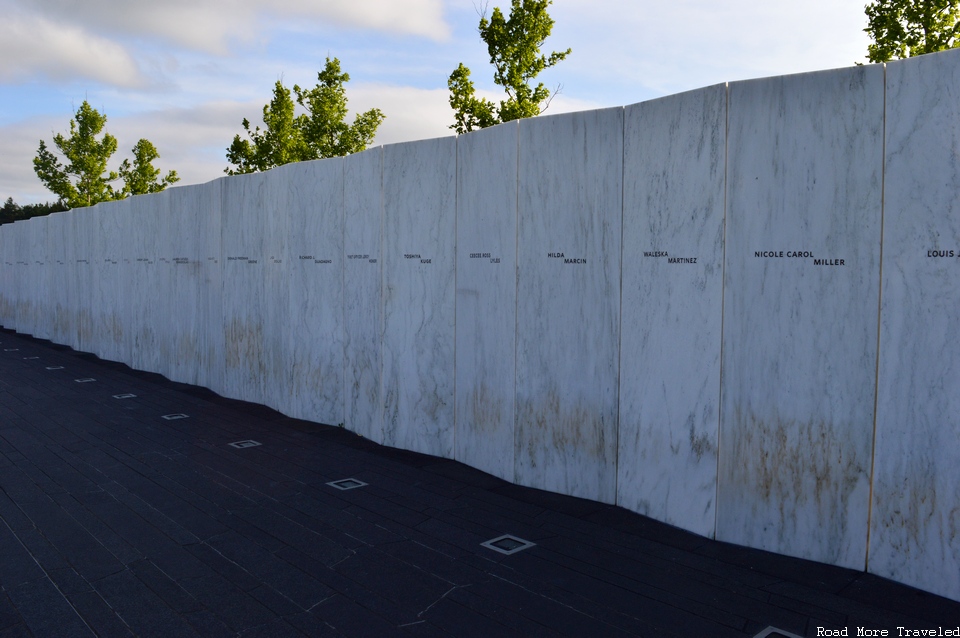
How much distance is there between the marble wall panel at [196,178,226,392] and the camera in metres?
11.4

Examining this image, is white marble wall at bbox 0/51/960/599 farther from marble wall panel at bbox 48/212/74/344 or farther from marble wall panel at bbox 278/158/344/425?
marble wall panel at bbox 48/212/74/344

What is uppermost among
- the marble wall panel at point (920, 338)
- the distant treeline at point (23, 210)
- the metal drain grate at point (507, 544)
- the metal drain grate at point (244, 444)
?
the distant treeline at point (23, 210)

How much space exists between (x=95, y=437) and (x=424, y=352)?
14.0 ft

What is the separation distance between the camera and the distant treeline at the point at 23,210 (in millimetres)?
56438

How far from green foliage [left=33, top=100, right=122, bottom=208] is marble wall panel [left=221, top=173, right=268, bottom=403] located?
33.3 meters

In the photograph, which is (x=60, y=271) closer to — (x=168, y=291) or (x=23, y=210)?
(x=168, y=291)

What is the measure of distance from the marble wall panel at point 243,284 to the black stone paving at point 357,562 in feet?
10.4

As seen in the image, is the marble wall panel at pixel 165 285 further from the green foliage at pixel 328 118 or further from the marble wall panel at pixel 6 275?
the green foliage at pixel 328 118

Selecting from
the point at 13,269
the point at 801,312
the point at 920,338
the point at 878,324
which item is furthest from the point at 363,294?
the point at 13,269

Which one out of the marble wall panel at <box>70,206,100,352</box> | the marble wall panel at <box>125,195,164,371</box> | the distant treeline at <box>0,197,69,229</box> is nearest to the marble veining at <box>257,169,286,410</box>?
the marble wall panel at <box>125,195,164,371</box>

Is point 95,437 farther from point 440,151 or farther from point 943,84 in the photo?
point 943,84

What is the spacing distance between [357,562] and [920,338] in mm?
4039

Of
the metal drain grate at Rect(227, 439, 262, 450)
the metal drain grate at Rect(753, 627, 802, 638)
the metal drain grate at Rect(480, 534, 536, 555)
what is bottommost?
the metal drain grate at Rect(227, 439, 262, 450)

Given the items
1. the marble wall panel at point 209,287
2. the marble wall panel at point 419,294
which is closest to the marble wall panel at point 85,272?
the marble wall panel at point 209,287
